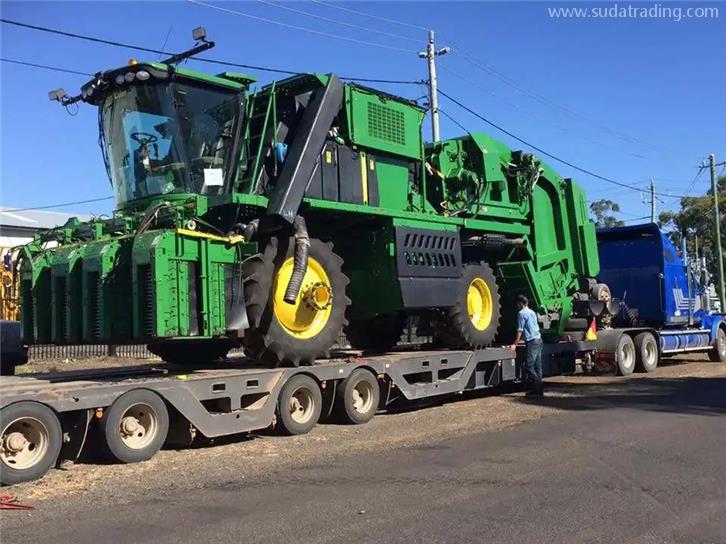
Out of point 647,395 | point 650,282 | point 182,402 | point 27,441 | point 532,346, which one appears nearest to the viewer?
point 27,441

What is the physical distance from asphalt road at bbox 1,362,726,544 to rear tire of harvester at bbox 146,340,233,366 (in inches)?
162

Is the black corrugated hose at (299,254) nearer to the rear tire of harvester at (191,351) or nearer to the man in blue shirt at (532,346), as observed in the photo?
the rear tire of harvester at (191,351)

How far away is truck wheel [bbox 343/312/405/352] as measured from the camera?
544 inches

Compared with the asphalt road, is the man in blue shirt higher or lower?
higher

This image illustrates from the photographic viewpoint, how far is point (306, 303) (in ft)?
30.3

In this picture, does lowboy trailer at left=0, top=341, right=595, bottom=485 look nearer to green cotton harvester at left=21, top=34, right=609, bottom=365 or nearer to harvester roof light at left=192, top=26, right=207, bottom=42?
green cotton harvester at left=21, top=34, right=609, bottom=365

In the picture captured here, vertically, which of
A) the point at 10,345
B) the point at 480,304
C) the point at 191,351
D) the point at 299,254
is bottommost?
the point at 191,351

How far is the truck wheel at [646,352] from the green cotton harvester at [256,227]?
6.25 meters

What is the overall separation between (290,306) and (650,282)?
12.6 m

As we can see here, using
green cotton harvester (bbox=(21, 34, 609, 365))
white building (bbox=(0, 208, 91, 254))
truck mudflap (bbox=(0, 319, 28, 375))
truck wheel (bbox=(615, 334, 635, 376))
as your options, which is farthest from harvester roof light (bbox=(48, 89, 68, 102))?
white building (bbox=(0, 208, 91, 254))

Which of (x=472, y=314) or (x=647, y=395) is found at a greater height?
(x=472, y=314)

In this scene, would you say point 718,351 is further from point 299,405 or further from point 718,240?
point 718,240

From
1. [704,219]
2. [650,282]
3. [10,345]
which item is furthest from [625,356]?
[704,219]

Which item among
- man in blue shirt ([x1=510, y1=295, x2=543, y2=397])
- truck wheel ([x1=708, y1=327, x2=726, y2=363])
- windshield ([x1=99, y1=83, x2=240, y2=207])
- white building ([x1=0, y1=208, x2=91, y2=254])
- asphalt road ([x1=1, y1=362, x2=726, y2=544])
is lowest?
asphalt road ([x1=1, y1=362, x2=726, y2=544])
